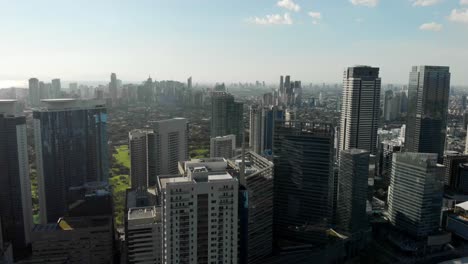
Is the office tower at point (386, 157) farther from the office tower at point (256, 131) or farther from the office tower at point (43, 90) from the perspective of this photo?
the office tower at point (43, 90)

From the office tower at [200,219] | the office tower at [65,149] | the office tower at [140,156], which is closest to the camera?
the office tower at [200,219]

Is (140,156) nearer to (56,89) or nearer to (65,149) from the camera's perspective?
(65,149)

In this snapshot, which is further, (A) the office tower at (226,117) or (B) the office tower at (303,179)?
(A) the office tower at (226,117)

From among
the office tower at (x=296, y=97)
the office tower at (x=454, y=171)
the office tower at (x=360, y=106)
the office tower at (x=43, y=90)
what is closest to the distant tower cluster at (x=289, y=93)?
the office tower at (x=296, y=97)

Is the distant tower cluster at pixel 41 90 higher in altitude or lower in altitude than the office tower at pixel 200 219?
higher

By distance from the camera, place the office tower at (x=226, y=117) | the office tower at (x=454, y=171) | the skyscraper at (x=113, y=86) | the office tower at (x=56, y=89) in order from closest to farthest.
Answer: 1. the office tower at (x=454, y=171)
2. the office tower at (x=226, y=117)
3. the office tower at (x=56, y=89)
4. the skyscraper at (x=113, y=86)

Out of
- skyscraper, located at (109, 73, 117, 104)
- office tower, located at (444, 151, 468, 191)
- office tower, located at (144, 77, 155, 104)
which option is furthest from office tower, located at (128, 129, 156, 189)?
skyscraper, located at (109, 73, 117, 104)
